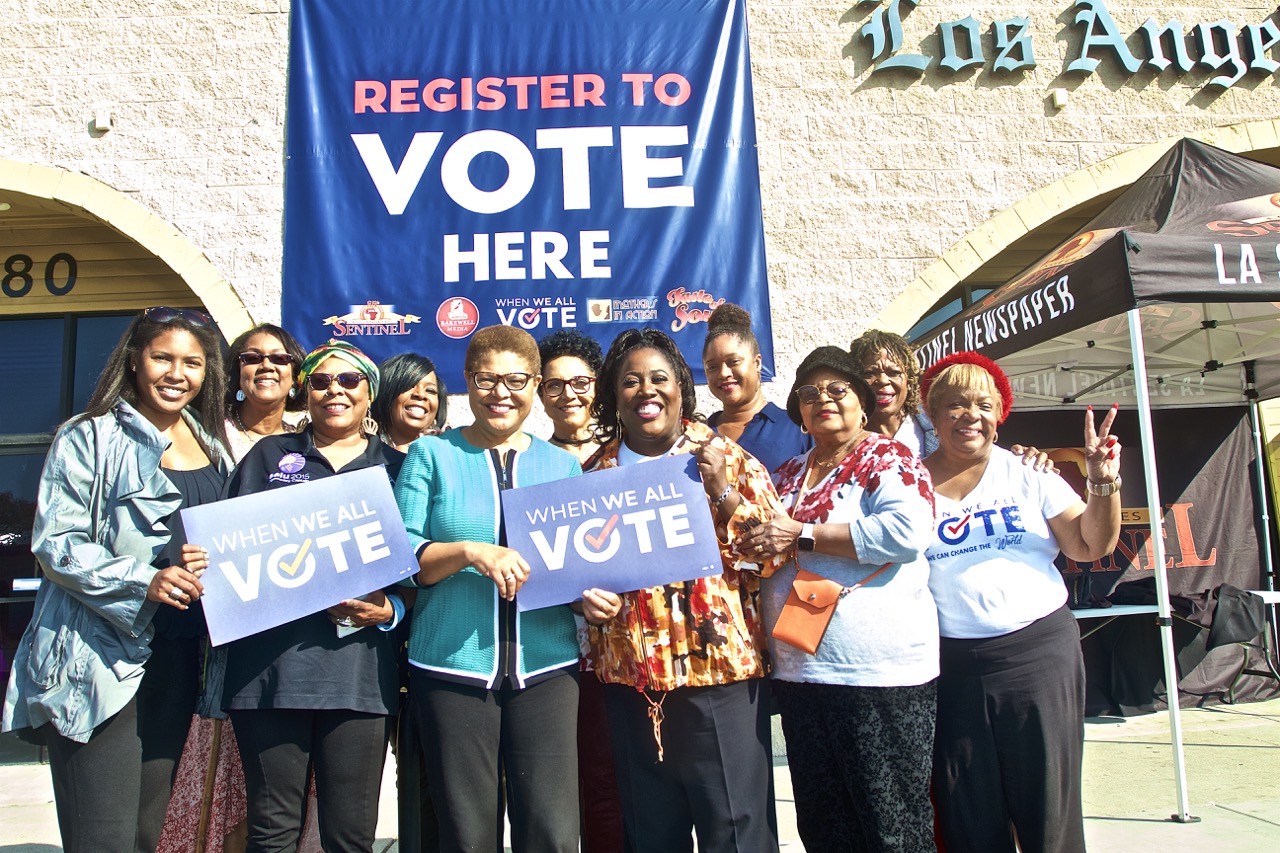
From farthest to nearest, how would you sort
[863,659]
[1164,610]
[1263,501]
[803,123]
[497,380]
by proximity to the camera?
[1263,501]
[803,123]
[1164,610]
[497,380]
[863,659]

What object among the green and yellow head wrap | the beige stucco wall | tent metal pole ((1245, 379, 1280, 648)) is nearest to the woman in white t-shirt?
the green and yellow head wrap

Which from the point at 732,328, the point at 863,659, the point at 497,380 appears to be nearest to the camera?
the point at 863,659

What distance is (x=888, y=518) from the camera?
93.6 inches

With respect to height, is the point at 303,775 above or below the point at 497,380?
below

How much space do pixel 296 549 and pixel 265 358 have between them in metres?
0.90

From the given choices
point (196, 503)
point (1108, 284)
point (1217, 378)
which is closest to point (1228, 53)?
point (1217, 378)

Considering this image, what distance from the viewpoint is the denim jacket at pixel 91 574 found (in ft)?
7.70

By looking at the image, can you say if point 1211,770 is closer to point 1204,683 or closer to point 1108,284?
point 1204,683

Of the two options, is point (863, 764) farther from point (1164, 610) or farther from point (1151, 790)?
point (1151, 790)

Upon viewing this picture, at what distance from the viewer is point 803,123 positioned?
6441 millimetres

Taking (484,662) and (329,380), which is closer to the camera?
(484,662)

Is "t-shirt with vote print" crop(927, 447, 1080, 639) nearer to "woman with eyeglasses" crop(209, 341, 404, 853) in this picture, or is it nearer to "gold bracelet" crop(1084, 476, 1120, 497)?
"gold bracelet" crop(1084, 476, 1120, 497)

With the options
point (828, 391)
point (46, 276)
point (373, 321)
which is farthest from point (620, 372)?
point (46, 276)

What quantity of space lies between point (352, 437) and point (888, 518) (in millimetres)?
1635
